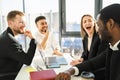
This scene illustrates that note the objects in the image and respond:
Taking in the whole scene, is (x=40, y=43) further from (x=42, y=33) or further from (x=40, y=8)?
(x=40, y=8)

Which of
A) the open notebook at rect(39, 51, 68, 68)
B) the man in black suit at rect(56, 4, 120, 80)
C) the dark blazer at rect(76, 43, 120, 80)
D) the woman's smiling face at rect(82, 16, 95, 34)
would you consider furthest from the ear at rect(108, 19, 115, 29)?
the woman's smiling face at rect(82, 16, 95, 34)

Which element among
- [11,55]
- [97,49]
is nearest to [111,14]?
[97,49]

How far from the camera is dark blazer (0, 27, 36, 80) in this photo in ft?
7.07

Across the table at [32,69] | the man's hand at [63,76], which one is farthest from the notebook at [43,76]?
the table at [32,69]

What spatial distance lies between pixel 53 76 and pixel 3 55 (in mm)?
881

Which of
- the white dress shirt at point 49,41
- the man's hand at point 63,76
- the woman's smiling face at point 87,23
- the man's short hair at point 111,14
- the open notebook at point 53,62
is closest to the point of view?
the man's short hair at point 111,14

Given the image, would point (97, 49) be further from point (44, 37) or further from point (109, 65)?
point (44, 37)

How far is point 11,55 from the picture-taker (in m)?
2.16

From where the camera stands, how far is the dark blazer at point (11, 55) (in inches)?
84.9

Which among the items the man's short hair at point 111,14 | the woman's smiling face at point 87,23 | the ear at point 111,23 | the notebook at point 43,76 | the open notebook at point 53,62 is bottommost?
the open notebook at point 53,62

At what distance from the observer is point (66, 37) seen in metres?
4.19

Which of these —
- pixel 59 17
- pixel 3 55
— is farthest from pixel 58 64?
pixel 59 17

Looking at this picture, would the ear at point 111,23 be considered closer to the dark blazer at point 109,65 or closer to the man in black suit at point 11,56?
the dark blazer at point 109,65

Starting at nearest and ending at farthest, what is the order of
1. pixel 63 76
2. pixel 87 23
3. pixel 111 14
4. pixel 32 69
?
pixel 111 14 < pixel 63 76 < pixel 32 69 < pixel 87 23
